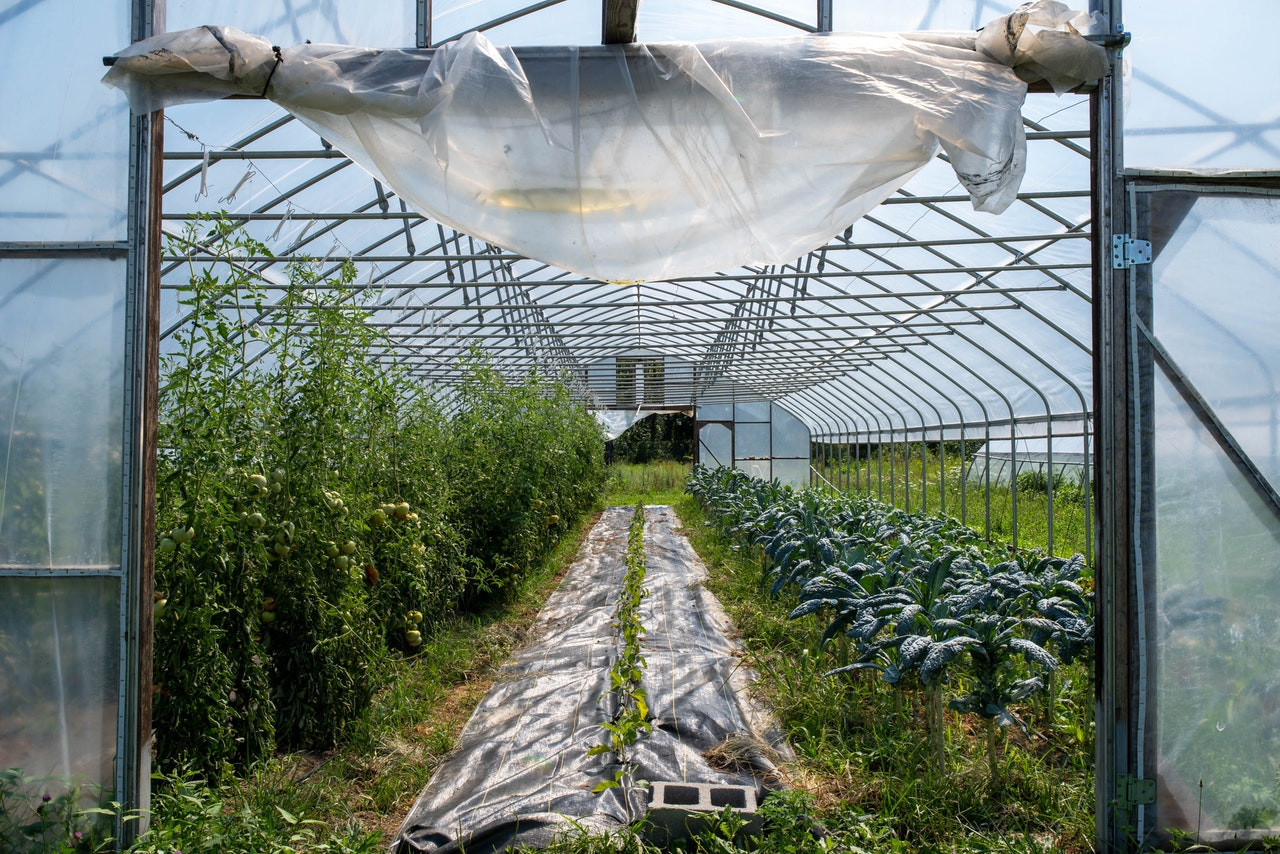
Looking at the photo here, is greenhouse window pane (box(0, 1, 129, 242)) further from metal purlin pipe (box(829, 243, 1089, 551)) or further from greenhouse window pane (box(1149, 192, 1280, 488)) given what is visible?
metal purlin pipe (box(829, 243, 1089, 551))

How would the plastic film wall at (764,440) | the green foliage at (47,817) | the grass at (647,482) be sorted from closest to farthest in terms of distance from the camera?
the green foliage at (47,817)
the plastic film wall at (764,440)
the grass at (647,482)

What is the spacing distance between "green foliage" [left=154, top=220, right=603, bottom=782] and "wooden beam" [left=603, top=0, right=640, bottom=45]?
1.62 m

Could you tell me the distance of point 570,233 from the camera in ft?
10.7

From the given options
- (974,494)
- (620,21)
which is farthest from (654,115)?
(974,494)

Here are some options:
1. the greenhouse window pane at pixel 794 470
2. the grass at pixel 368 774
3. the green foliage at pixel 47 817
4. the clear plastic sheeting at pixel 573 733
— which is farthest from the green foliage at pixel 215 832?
the greenhouse window pane at pixel 794 470

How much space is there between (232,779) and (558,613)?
4.43m

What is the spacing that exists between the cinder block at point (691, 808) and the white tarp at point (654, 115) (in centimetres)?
213

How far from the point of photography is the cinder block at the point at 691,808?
3279mm

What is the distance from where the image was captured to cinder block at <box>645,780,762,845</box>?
328cm

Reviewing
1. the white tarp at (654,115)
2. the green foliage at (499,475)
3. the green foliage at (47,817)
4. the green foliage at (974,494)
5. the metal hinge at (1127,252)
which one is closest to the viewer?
the green foliage at (47,817)

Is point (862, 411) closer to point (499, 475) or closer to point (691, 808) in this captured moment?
point (499, 475)

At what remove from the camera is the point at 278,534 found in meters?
4.07

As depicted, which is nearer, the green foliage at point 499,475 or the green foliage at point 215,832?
the green foliage at point 215,832

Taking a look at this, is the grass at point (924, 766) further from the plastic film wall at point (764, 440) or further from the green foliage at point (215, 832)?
the plastic film wall at point (764, 440)
